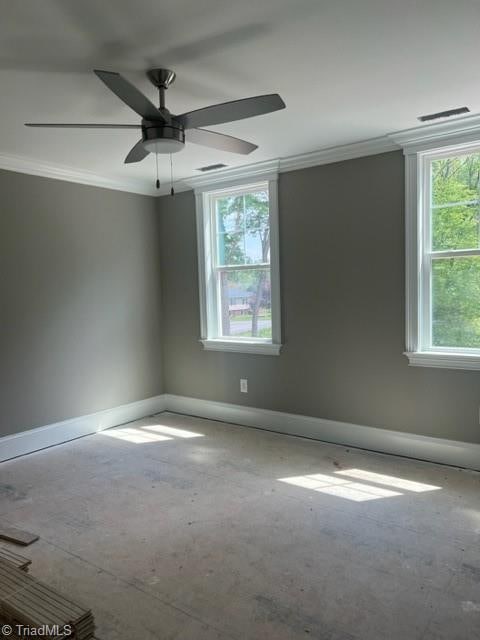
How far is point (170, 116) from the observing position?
7.47ft

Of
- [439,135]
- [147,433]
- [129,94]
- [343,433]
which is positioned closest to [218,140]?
[129,94]

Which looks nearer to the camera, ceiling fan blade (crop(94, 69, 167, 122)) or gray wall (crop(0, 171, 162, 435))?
ceiling fan blade (crop(94, 69, 167, 122))

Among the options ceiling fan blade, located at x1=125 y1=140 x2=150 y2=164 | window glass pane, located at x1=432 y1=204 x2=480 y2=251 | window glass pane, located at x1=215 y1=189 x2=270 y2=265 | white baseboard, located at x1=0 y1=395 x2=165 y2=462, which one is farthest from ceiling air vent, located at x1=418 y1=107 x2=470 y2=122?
white baseboard, located at x1=0 y1=395 x2=165 y2=462

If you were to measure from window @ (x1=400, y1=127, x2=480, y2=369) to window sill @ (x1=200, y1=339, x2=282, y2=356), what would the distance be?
1.25 metres

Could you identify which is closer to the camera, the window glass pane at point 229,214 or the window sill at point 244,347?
the window sill at point 244,347

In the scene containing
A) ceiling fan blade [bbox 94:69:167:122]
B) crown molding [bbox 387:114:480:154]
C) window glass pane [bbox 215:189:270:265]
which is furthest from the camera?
window glass pane [bbox 215:189:270:265]

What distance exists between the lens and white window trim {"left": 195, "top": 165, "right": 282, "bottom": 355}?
164 inches

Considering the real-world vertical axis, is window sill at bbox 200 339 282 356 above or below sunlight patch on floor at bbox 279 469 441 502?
above

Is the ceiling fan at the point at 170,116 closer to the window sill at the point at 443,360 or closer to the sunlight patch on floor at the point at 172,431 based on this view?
the window sill at the point at 443,360

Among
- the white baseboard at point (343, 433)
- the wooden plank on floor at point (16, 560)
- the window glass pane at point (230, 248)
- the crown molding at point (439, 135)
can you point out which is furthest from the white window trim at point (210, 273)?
the wooden plank on floor at point (16, 560)

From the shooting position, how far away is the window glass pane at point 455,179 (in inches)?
130

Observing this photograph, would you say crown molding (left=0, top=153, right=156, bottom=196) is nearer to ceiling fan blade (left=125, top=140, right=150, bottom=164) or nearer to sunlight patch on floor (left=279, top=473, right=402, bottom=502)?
ceiling fan blade (left=125, top=140, right=150, bottom=164)

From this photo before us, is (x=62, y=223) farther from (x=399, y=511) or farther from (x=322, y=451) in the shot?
(x=399, y=511)

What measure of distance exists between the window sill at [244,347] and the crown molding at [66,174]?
5.66 feet
